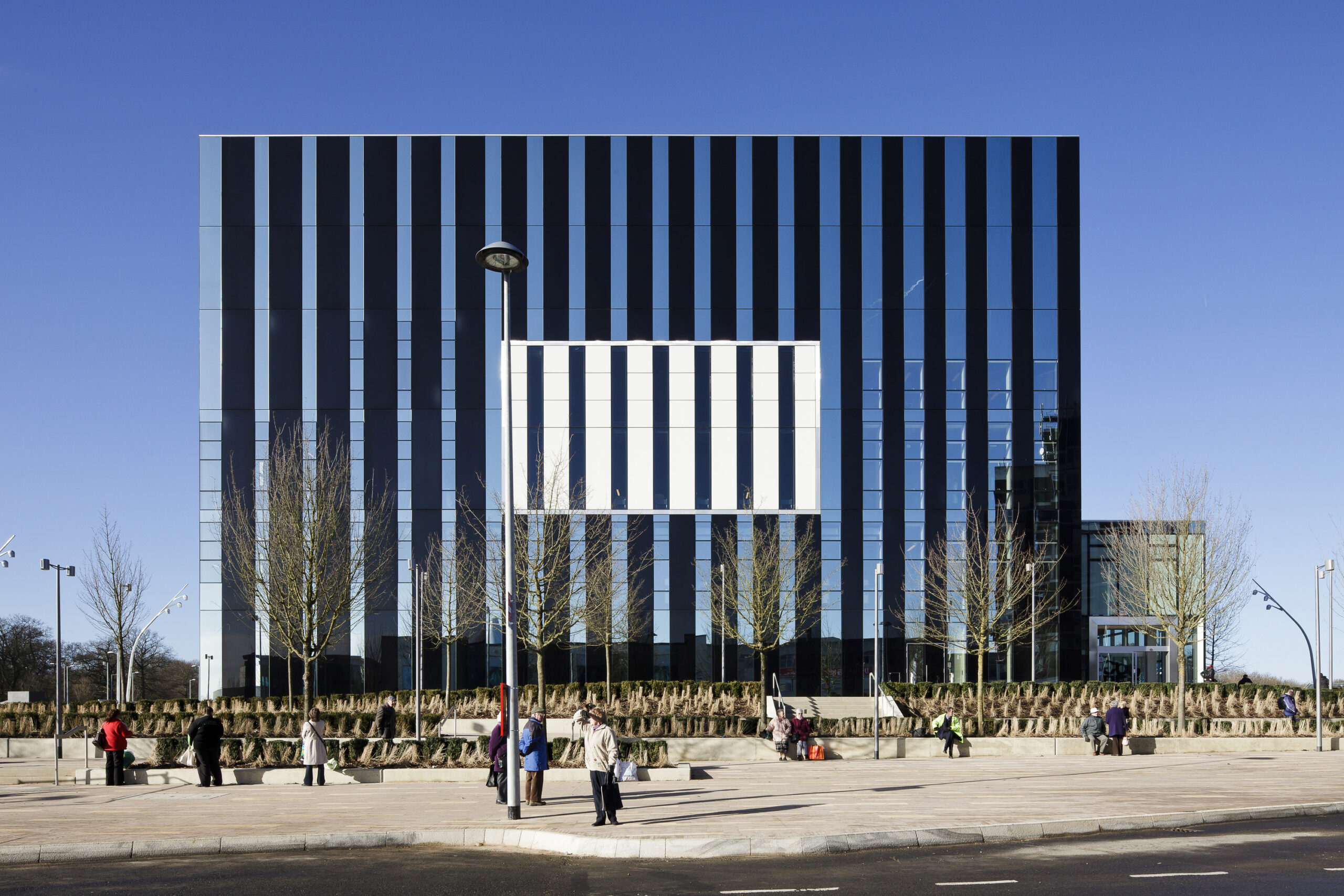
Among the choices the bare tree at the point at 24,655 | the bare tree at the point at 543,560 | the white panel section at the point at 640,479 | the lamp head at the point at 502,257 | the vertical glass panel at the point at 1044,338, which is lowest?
the bare tree at the point at 24,655

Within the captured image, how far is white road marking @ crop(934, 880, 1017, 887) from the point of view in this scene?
38.7ft

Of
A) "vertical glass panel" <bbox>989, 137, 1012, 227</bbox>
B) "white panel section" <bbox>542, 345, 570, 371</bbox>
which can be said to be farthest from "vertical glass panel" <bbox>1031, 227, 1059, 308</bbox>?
"white panel section" <bbox>542, 345, 570, 371</bbox>

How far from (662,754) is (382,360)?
3002 cm

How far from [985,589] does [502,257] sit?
3299 cm

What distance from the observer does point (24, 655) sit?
80312mm

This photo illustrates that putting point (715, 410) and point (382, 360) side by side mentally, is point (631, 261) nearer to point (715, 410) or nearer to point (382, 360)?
point (715, 410)

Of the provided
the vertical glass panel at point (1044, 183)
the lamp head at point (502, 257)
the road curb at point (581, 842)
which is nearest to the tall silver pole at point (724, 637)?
the vertical glass panel at point (1044, 183)

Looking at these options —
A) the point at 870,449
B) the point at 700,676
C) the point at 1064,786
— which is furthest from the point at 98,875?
the point at 870,449

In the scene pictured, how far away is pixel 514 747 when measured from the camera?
16281mm

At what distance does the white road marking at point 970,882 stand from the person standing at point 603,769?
5.03 meters

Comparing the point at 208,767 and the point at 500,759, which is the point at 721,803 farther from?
Answer: the point at 208,767

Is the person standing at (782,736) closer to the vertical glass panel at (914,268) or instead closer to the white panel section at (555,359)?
the white panel section at (555,359)

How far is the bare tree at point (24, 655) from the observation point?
259 feet

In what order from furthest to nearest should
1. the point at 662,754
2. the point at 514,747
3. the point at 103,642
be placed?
the point at 103,642 → the point at 662,754 → the point at 514,747
